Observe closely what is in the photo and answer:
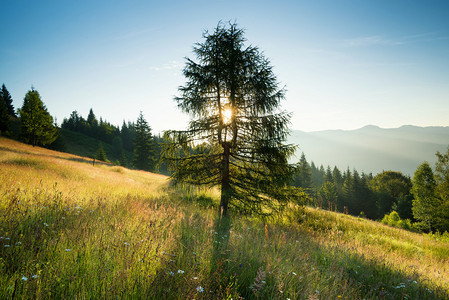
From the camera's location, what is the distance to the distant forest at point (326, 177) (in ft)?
88.7

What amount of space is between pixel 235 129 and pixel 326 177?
74.5m

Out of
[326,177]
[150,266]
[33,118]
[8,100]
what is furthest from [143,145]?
[326,177]

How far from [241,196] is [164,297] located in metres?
5.32

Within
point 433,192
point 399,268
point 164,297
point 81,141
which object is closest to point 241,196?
point 399,268

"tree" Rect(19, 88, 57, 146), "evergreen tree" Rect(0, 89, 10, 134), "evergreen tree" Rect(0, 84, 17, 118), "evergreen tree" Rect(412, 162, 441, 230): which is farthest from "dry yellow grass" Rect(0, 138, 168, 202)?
"evergreen tree" Rect(0, 84, 17, 118)

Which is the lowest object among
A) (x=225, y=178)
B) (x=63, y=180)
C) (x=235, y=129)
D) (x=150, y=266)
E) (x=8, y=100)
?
(x=150, y=266)

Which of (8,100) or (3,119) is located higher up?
(8,100)

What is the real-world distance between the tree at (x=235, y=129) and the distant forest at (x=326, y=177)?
719mm

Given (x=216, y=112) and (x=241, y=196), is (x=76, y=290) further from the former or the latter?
(x=216, y=112)

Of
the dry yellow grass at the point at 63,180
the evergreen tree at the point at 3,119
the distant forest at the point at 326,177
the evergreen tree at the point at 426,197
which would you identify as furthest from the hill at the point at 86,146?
the evergreen tree at the point at 426,197

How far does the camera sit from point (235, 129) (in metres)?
7.34

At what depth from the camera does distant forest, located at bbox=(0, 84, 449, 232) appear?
2705cm

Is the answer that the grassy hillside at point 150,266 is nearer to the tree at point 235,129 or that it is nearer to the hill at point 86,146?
the tree at point 235,129

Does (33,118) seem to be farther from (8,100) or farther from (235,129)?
(8,100)
